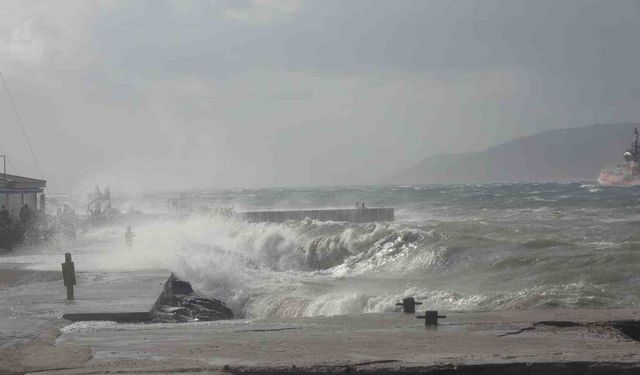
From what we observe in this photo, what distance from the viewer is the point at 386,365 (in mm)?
8125

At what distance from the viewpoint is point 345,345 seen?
9.60 m

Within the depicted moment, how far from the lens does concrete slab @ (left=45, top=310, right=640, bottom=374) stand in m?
8.15

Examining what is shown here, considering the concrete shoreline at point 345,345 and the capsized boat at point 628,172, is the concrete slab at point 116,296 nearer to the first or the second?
the concrete shoreline at point 345,345

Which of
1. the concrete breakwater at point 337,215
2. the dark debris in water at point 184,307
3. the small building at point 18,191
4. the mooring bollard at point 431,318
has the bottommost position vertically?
the dark debris in water at point 184,307

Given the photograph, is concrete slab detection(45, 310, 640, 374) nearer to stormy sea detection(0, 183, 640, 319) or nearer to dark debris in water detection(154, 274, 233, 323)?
dark debris in water detection(154, 274, 233, 323)

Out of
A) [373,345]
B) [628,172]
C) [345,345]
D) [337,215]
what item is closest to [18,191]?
[337,215]

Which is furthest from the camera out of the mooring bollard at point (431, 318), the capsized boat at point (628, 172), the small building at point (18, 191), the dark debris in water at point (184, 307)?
the capsized boat at point (628, 172)

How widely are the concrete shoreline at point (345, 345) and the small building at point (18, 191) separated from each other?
25366 millimetres

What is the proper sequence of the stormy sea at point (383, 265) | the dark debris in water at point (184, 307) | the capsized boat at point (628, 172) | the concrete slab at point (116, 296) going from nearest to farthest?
the concrete slab at point (116, 296), the dark debris in water at point (184, 307), the stormy sea at point (383, 265), the capsized boat at point (628, 172)

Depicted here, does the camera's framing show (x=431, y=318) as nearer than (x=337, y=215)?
Yes

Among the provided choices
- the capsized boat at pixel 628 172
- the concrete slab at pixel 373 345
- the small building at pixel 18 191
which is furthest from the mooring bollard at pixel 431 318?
the capsized boat at pixel 628 172

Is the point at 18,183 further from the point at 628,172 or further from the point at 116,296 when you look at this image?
the point at 628,172

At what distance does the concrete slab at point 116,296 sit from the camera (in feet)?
40.8

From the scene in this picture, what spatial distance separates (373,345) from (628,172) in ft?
403
